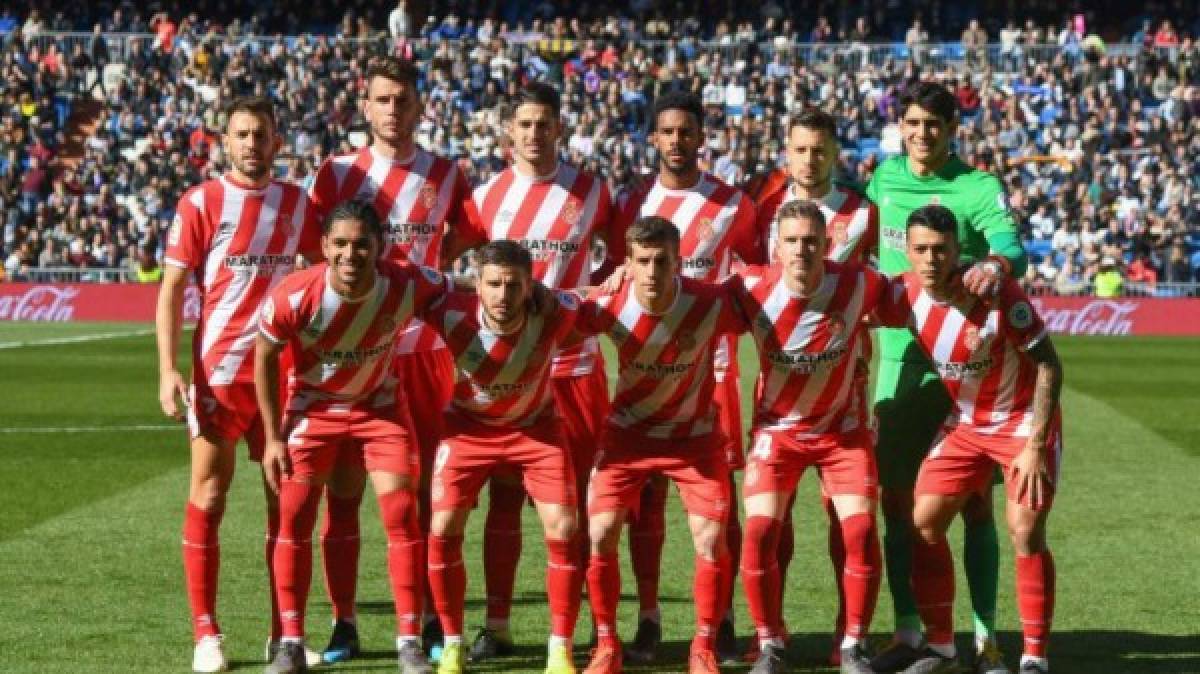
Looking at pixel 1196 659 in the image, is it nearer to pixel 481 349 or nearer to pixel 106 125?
pixel 481 349

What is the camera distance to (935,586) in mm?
7988

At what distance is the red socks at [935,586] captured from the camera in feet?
26.1

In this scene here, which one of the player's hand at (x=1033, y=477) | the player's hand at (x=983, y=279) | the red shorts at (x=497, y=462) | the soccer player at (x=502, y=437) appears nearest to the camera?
the player's hand at (x=983, y=279)

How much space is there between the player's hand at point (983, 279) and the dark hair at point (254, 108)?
2.86m

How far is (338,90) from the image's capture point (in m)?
39.5

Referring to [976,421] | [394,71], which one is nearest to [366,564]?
[394,71]

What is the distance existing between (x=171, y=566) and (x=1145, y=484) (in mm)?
7123

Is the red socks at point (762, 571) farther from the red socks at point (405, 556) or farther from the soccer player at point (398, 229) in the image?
the soccer player at point (398, 229)

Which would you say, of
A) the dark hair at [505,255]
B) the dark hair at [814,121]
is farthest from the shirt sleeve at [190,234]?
the dark hair at [814,121]

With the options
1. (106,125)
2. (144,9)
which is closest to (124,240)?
(106,125)

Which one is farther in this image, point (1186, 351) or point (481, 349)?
point (1186, 351)

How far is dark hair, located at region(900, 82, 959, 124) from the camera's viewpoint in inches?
323

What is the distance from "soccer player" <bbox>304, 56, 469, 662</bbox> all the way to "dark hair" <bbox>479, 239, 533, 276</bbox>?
0.81 m

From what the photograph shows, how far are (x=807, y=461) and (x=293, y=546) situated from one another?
2.07 meters
